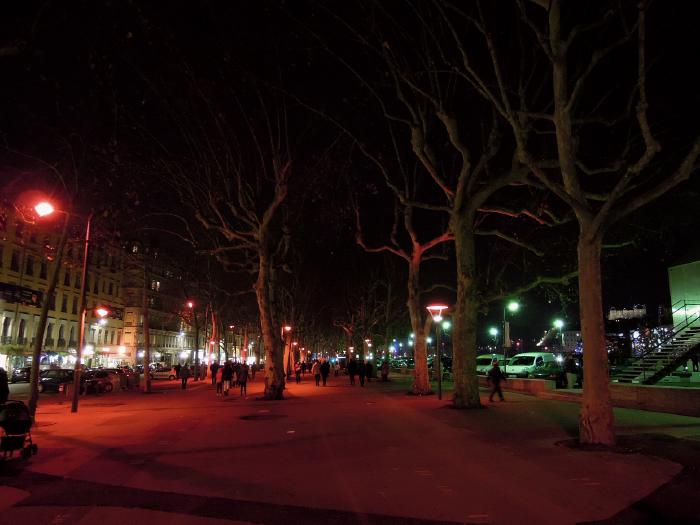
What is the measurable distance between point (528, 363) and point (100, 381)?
104ft

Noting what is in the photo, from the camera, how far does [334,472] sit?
29.4ft

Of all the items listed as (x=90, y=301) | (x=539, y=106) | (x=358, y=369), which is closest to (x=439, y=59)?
(x=539, y=106)

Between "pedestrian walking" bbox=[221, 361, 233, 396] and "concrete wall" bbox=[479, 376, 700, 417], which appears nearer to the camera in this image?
"concrete wall" bbox=[479, 376, 700, 417]

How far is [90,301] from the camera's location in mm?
68688

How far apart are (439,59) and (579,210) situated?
785 centimetres

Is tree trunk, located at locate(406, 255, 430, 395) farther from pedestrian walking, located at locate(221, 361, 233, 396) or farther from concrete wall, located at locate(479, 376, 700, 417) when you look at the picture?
pedestrian walking, located at locate(221, 361, 233, 396)

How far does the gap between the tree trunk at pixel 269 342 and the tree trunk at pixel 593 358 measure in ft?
52.3

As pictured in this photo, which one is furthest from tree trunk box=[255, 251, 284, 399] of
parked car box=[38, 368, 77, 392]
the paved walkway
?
parked car box=[38, 368, 77, 392]

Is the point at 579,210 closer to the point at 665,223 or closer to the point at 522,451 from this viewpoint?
the point at 522,451

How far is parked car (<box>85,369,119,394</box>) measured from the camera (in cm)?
3228

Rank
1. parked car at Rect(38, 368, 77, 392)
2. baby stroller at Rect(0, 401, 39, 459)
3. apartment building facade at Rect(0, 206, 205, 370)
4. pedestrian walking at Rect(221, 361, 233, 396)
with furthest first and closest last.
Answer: apartment building facade at Rect(0, 206, 205, 370) → parked car at Rect(38, 368, 77, 392) → pedestrian walking at Rect(221, 361, 233, 396) → baby stroller at Rect(0, 401, 39, 459)

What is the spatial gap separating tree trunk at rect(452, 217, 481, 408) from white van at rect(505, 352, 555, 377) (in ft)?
91.4

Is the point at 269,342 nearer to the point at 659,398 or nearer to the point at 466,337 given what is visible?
the point at 466,337

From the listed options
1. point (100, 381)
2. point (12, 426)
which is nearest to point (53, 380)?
point (100, 381)
